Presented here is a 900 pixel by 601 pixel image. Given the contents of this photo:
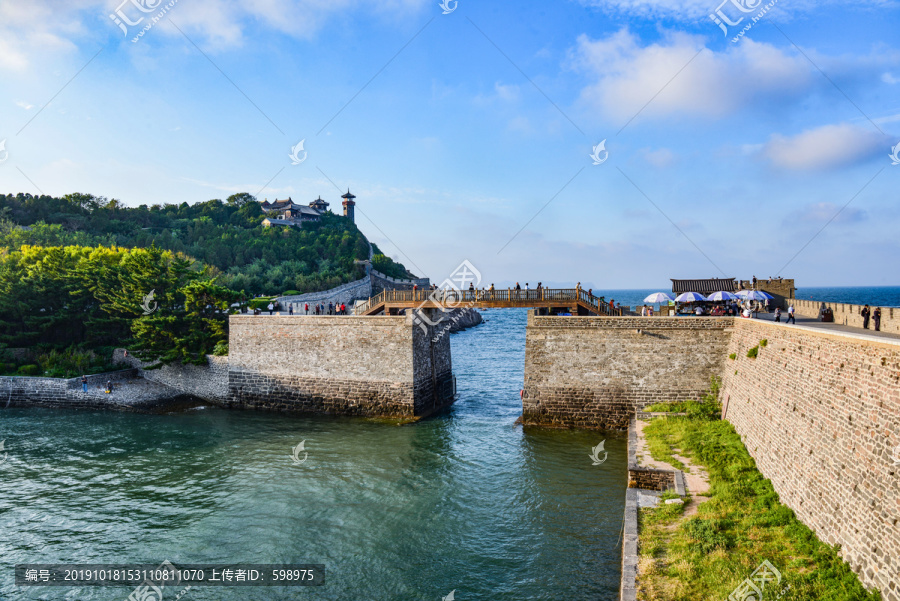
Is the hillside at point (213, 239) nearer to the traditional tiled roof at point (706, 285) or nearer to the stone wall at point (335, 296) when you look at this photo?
the stone wall at point (335, 296)

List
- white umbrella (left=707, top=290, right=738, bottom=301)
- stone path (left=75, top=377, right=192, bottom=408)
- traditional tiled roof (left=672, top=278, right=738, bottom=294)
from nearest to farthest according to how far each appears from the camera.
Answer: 1. white umbrella (left=707, top=290, right=738, bottom=301)
2. stone path (left=75, top=377, right=192, bottom=408)
3. traditional tiled roof (left=672, top=278, right=738, bottom=294)

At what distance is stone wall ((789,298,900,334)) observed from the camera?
60.5 ft

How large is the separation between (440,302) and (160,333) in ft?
57.8

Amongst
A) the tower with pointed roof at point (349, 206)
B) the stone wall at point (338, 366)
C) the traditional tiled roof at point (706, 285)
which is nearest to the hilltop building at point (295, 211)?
the tower with pointed roof at point (349, 206)

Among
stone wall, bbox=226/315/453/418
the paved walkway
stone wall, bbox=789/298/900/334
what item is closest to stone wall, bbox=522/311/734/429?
the paved walkway

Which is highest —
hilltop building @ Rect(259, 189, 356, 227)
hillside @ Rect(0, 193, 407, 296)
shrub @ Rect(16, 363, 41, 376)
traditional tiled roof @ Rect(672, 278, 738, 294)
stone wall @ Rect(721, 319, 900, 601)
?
hilltop building @ Rect(259, 189, 356, 227)

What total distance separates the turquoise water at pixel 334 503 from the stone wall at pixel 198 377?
3.40m

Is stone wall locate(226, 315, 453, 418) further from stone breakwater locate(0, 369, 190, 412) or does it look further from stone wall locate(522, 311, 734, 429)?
stone wall locate(522, 311, 734, 429)

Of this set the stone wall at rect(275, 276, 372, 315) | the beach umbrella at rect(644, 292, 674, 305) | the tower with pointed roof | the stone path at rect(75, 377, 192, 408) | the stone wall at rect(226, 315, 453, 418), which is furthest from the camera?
the tower with pointed roof

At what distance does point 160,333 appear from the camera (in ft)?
101

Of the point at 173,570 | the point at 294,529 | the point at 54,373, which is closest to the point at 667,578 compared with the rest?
the point at 294,529

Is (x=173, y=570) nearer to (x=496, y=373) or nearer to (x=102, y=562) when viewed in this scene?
(x=102, y=562)

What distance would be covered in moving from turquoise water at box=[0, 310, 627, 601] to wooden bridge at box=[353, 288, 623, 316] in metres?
6.17

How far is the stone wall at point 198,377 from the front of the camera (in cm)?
3025
